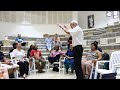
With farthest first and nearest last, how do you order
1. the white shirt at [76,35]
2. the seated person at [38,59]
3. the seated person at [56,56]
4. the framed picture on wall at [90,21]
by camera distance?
the framed picture on wall at [90,21] → the seated person at [56,56] → the seated person at [38,59] → the white shirt at [76,35]

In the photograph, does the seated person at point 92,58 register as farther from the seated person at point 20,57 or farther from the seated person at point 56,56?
the seated person at point 56,56

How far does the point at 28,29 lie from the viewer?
9891 mm

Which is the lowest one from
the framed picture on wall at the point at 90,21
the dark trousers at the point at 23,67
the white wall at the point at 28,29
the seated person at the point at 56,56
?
the dark trousers at the point at 23,67

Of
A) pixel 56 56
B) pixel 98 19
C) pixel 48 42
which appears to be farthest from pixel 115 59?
pixel 98 19

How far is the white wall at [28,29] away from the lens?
9297 millimetres

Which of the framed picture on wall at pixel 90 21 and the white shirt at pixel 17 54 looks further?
the framed picture on wall at pixel 90 21

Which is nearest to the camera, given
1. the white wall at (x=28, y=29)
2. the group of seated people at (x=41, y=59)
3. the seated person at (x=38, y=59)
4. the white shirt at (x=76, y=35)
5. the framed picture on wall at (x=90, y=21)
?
the white shirt at (x=76, y=35)

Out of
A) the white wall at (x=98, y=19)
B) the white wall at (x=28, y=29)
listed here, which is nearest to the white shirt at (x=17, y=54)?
the white wall at (x=28, y=29)

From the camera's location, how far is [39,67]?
681cm

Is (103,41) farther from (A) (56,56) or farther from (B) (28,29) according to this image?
(B) (28,29)
